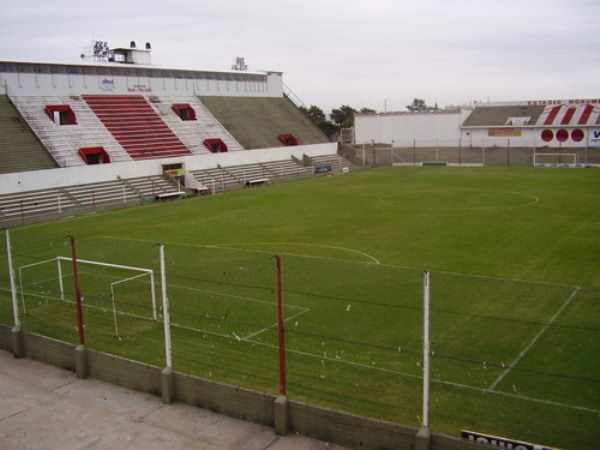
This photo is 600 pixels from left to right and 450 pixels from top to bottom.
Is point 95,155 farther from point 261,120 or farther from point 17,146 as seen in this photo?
point 261,120

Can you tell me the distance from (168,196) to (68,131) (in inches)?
372

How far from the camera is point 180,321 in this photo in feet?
48.6

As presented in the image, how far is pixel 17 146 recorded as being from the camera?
38.0m

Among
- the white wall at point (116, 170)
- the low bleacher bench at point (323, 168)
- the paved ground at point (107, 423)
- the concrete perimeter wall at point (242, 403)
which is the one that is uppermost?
the white wall at point (116, 170)

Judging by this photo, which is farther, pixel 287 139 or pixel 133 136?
pixel 287 139

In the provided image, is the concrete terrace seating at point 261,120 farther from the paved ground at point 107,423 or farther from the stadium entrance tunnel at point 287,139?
the paved ground at point 107,423

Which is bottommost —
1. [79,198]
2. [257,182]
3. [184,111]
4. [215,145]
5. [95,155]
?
[257,182]

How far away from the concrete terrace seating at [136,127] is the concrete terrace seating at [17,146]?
6.08 m

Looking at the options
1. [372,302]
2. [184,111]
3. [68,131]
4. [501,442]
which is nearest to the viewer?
[501,442]

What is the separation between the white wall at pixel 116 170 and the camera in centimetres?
3472

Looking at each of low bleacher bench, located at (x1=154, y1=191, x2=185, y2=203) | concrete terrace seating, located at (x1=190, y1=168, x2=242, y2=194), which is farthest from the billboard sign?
concrete terrace seating, located at (x1=190, y1=168, x2=242, y2=194)

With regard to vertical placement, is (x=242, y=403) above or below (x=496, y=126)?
below

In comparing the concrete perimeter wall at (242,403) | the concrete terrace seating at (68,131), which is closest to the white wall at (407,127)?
the concrete terrace seating at (68,131)

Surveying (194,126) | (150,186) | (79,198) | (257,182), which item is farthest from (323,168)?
(79,198)
